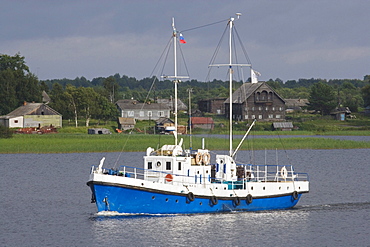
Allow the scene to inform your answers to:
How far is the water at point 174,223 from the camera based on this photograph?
35656 mm

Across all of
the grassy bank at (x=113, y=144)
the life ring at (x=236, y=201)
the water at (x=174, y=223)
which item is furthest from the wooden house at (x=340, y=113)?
the life ring at (x=236, y=201)

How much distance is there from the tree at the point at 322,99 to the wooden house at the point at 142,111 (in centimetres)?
3153

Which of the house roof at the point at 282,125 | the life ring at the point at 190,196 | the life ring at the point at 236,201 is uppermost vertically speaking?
the house roof at the point at 282,125

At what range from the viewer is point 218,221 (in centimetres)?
3925

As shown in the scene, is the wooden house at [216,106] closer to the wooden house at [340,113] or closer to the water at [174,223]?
the wooden house at [340,113]

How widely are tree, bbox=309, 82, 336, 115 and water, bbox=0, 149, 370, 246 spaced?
89.9 metres

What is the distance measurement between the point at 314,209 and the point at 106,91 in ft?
429

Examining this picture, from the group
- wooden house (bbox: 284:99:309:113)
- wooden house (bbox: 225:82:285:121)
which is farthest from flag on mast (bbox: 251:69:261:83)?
wooden house (bbox: 284:99:309:113)

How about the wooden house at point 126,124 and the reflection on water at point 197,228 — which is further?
the wooden house at point 126,124

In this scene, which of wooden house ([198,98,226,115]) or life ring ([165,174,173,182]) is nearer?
life ring ([165,174,173,182])

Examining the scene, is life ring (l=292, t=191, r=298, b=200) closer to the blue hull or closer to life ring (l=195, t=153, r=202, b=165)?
the blue hull

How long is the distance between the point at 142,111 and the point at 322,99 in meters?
38.7

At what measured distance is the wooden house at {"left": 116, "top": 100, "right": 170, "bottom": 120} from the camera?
461 feet

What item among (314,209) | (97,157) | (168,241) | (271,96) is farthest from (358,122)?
(168,241)
